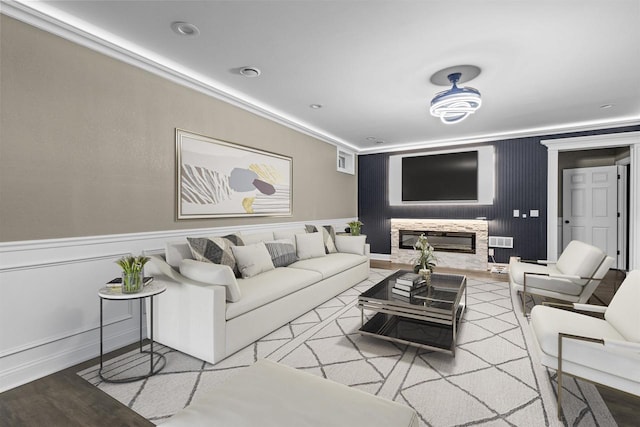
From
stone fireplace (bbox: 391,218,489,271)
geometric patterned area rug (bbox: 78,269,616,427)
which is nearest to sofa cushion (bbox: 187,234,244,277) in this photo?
geometric patterned area rug (bbox: 78,269,616,427)

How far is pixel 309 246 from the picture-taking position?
4.42 meters

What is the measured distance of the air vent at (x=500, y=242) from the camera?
226 inches

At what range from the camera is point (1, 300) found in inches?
80.9

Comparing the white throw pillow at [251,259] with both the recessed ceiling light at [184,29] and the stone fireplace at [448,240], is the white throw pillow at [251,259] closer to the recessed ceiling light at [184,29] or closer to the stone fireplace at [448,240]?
the recessed ceiling light at [184,29]

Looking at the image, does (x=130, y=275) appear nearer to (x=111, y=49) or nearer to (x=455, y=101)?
(x=111, y=49)

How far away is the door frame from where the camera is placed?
473 centimetres

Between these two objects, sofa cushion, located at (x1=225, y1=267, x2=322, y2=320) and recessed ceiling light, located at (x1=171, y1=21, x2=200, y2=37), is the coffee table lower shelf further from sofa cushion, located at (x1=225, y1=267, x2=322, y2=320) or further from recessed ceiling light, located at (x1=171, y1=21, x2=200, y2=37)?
recessed ceiling light, located at (x1=171, y1=21, x2=200, y2=37)

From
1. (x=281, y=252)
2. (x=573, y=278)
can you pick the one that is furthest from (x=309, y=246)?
(x=573, y=278)

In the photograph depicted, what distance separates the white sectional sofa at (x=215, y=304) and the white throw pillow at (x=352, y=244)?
67.2 inches

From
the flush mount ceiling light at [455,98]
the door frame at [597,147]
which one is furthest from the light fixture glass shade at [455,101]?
the door frame at [597,147]

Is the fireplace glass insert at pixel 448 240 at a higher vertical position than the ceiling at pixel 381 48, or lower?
lower

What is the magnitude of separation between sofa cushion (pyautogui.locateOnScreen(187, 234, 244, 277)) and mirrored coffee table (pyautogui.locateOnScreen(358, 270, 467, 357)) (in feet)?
4.58

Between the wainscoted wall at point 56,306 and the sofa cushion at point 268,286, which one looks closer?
the wainscoted wall at point 56,306

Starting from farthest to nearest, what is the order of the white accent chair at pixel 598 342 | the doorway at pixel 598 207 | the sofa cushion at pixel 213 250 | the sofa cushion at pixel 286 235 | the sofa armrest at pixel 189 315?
the doorway at pixel 598 207 → the sofa cushion at pixel 286 235 → the sofa cushion at pixel 213 250 → the sofa armrest at pixel 189 315 → the white accent chair at pixel 598 342
